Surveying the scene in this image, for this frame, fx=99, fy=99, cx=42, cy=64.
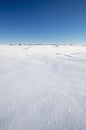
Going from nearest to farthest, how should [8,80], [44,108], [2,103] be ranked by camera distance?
[44,108]
[2,103]
[8,80]

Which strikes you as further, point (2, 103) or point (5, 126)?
point (2, 103)

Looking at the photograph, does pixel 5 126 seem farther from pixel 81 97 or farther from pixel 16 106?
pixel 81 97

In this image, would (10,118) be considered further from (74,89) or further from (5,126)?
(74,89)

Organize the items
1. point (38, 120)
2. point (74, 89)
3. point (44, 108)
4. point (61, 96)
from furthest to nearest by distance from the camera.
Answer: point (74, 89), point (61, 96), point (44, 108), point (38, 120)

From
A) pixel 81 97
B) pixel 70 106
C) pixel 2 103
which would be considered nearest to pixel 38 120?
pixel 70 106

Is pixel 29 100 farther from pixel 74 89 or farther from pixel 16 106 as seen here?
pixel 74 89

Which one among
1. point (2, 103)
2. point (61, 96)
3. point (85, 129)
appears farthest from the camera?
point (61, 96)

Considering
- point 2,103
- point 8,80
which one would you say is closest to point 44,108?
point 2,103

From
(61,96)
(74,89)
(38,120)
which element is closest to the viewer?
(38,120)

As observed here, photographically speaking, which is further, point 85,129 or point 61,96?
point 61,96
